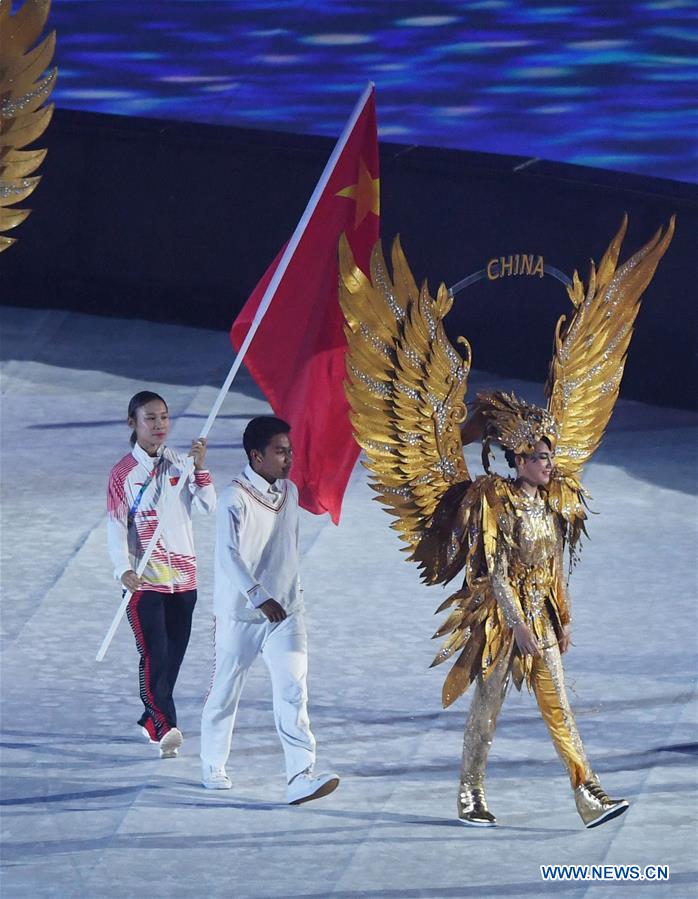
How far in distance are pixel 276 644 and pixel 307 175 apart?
5402 mm

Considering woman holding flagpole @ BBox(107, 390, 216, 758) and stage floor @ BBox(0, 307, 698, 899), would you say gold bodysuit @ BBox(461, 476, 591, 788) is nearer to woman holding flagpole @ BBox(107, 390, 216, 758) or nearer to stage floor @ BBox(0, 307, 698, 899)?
stage floor @ BBox(0, 307, 698, 899)

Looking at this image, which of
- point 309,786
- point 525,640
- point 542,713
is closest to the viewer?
point 525,640

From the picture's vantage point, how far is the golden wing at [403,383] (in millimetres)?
7961

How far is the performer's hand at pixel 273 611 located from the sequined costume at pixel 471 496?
525mm

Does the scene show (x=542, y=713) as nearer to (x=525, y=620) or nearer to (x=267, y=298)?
(x=525, y=620)

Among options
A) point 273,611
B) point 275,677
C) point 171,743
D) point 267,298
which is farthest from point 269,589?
point 267,298

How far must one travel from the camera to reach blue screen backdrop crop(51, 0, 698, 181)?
43.9 feet

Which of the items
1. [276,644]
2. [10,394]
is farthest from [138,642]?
[10,394]

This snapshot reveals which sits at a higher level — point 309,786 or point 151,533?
point 151,533

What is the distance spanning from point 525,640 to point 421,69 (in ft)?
23.4

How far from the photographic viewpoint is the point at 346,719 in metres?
9.17

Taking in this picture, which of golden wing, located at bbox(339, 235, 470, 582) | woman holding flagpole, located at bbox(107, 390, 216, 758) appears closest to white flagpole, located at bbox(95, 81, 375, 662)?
woman holding flagpole, located at bbox(107, 390, 216, 758)

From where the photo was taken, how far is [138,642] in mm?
8914

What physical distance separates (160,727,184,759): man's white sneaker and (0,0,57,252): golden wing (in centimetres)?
204
